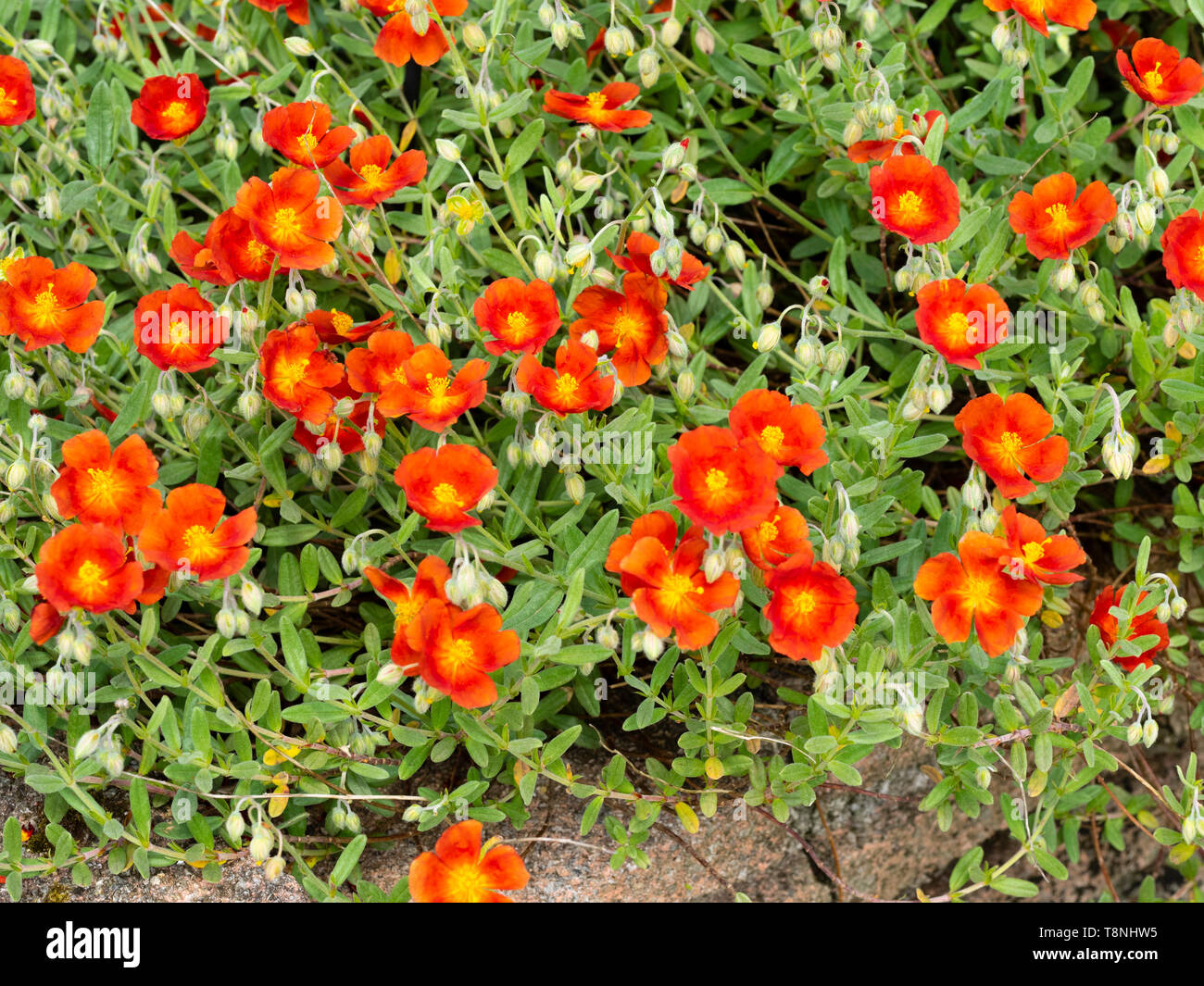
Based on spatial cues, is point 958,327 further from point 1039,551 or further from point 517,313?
point 517,313

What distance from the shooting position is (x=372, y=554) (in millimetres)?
2428

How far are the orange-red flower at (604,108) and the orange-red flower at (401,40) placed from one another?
282 millimetres

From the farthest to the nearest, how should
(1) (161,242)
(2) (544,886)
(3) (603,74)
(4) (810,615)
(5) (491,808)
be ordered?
1. (3) (603,74)
2. (1) (161,242)
3. (2) (544,886)
4. (5) (491,808)
5. (4) (810,615)

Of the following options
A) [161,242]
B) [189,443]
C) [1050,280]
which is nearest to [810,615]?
[1050,280]

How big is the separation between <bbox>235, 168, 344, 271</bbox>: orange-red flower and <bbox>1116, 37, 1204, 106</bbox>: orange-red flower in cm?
174

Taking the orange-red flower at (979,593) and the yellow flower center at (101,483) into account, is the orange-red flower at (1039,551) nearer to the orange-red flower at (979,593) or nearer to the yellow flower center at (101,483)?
the orange-red flower at (979,593)

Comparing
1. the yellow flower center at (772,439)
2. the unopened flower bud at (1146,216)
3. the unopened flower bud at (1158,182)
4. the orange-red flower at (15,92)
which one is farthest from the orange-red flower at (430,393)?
the unopened flower bud at (1158,182)

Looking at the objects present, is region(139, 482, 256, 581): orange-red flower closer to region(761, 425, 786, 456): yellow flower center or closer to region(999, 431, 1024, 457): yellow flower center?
region(761, 425, 786, 456): yellow flower center

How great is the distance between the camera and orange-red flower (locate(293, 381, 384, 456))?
240 cm

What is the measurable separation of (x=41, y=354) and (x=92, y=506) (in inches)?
21.0

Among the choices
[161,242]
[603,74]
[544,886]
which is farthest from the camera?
[603,74]

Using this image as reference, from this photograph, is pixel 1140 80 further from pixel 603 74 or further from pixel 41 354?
pixel 41 354

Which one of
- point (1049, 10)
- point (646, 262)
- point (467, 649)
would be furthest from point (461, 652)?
point (1049, 10)

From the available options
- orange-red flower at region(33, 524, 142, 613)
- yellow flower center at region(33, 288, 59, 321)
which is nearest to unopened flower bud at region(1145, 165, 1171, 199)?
orange-red flower at region(33, 524, 142, 613)
